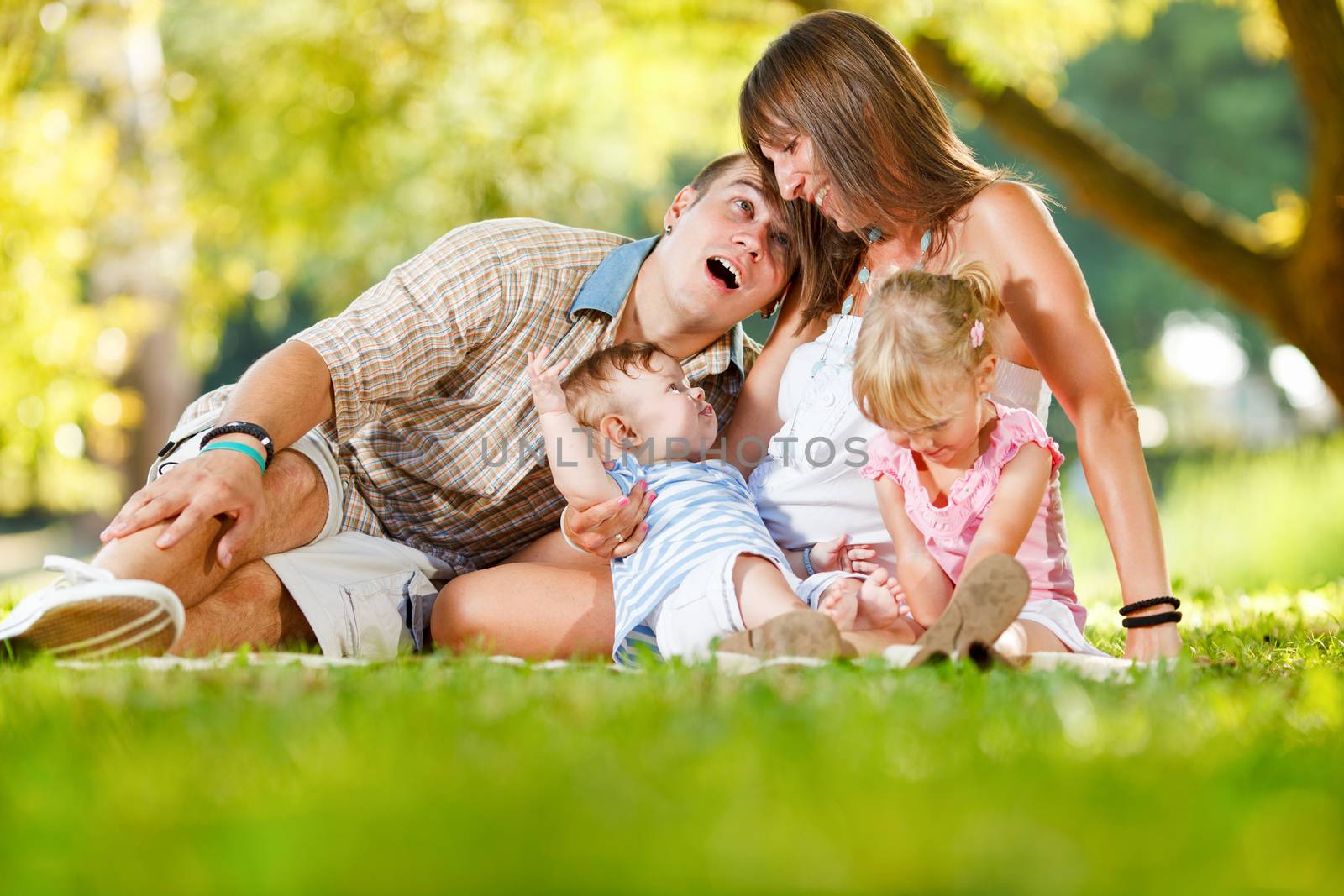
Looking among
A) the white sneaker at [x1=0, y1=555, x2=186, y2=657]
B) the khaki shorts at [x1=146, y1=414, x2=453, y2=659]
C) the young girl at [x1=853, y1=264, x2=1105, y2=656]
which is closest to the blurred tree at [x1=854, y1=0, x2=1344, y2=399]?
the young girl at [x1=853, y1=264, x2=1105, y2=656]

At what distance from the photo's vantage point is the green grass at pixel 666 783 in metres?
1.14

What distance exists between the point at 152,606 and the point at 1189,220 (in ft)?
21.8

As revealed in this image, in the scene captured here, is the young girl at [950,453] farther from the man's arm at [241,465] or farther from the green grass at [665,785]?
the man's arm at [241,465]

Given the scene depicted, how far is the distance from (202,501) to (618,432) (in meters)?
1.04

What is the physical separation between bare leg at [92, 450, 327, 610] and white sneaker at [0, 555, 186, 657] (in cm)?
19

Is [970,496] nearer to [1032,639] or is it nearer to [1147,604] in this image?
[1032,639]

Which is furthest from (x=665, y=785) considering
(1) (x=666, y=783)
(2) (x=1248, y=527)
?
(2) (x=1248, y=527)

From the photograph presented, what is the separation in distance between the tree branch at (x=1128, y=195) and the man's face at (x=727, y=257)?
4.46 metres

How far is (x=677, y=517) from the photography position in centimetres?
304

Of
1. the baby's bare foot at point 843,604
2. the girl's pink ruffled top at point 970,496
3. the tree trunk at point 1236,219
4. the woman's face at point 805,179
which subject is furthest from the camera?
the tree trunk at point 1236,219

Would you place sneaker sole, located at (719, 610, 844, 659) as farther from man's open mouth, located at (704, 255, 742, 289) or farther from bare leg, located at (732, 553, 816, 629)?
man's open mouth, located at (704, 255, 742, 289)

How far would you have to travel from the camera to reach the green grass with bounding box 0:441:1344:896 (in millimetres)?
1141

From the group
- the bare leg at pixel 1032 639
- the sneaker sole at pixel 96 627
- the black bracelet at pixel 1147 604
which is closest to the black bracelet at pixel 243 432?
the sneaker sole at pixel 96 627

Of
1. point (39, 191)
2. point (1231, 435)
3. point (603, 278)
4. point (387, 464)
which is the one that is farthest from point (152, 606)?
point (1231, 435)
